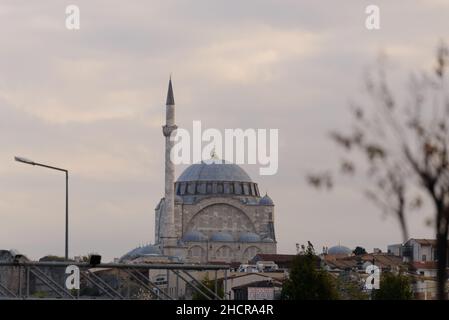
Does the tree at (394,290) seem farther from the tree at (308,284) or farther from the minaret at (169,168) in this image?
the minaret at (169,168)

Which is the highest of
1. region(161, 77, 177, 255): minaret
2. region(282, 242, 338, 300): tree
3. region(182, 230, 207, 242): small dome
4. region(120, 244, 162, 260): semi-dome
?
region(161, 77, 177, 255): minaret

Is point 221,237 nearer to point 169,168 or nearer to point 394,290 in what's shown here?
point 169,168

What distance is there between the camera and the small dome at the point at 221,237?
193375mm

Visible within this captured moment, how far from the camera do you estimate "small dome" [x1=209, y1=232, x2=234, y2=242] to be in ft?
634

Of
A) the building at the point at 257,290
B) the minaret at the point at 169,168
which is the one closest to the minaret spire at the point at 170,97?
the minaret at the point at 169,168

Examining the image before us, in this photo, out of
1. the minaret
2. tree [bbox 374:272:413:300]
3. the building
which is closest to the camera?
Answer: tree [bbox 374:272:413:300]

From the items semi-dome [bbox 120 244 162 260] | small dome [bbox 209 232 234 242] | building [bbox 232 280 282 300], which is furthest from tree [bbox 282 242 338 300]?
small dome [bbox 209 232 234 242]

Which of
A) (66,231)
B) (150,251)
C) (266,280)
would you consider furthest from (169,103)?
(66,231)

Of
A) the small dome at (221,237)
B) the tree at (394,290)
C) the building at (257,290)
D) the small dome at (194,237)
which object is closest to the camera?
the tree at (394,290)

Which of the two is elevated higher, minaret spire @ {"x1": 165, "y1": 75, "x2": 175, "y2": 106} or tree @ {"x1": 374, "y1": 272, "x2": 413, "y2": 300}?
minaret spire @ {"x1": 165, "y1": 75, "x2": 175, "y2": 106}

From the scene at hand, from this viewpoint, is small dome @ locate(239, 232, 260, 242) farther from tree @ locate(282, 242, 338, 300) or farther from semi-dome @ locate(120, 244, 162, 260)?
tree @ locate(282, 242, 338, 300)
